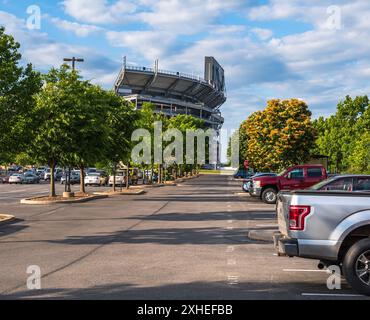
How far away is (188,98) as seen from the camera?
6516 inches

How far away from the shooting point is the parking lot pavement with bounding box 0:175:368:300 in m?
8.19

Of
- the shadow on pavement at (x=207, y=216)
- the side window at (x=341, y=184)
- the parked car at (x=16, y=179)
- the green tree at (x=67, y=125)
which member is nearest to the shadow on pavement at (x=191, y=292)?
the side window at (x=341, y=184)

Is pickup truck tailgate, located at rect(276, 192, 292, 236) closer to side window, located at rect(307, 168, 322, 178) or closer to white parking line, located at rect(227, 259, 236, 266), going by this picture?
white parking line, located at rect(227, 259, 236, 266)

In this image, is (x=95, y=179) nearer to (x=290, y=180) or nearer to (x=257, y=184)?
(x=257, y=184)

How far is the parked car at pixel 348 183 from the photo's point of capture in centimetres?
1141

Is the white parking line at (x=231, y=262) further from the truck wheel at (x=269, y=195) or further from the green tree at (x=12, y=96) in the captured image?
the truck wheel at (x=269, y=195)

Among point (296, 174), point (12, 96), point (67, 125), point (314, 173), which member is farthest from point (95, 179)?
point (12, 96)

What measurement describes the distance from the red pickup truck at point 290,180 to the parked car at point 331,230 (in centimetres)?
1955

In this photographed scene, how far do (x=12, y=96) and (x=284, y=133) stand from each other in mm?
23856

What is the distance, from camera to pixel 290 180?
28141 mm

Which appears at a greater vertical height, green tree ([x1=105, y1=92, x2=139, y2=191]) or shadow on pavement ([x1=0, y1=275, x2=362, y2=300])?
green tree ([x1=105, y1=92, x2=139, y2=191])

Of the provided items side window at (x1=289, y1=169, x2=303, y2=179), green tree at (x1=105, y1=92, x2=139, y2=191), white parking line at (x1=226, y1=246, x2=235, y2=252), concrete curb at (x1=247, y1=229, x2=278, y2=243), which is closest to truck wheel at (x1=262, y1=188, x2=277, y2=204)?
side window at (x1=289, y1=169, x2=303, y2=179)
